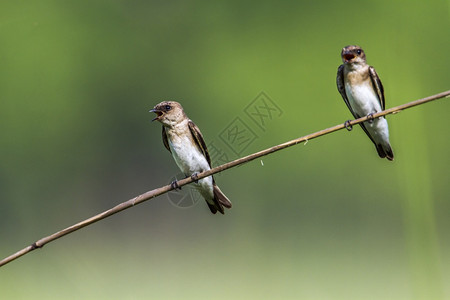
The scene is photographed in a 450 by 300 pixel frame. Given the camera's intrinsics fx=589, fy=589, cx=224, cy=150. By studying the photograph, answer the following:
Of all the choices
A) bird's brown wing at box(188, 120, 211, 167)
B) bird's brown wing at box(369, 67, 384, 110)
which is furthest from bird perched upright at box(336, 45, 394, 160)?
bird's brown wing at box(188, 120, 211, 167)

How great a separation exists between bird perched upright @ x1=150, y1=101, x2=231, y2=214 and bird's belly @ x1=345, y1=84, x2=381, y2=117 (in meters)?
0.61

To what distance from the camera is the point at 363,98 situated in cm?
227

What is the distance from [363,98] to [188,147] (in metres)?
0.70

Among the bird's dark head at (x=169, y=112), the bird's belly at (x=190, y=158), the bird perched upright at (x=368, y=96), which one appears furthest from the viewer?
the bird perched upright at (x=368, y=96)

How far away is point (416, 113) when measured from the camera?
3424mm

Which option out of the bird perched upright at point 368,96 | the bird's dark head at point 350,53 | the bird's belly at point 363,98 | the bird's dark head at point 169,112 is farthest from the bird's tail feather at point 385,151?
the bird's dark head at point 169,112

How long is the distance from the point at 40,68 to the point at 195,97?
1.31 meters

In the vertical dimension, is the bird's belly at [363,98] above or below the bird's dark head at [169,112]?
below

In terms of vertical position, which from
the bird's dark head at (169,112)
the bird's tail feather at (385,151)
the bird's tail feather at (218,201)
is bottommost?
the bird's tail feather at (218,201)

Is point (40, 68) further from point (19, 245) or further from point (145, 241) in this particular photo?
point (145, 241)

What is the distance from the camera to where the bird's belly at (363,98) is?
2266mm

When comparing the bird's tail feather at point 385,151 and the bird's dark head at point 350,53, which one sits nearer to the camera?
the bird's dark head at point 350,53

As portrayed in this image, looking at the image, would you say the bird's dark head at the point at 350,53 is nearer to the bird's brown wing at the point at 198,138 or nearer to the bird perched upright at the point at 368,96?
Answer: the bird perched upright at the point at 368,96

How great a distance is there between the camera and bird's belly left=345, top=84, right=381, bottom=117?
227 cm
